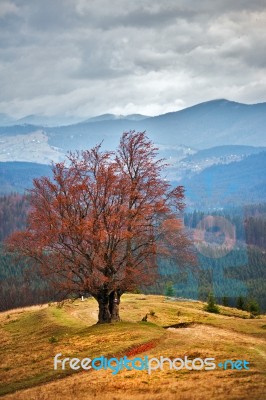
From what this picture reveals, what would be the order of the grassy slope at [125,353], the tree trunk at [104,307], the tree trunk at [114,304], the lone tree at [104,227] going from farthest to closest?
the tree trunk at [114,304] → the tree trunk at [104,307] → the lone tree at [104,227] → the grassy slope at [125,353]

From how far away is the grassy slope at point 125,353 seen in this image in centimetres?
2491

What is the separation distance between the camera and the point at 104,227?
42.7 meters

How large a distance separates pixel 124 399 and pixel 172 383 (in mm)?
2960

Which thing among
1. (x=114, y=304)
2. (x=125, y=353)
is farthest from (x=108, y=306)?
(x=125, y=353)

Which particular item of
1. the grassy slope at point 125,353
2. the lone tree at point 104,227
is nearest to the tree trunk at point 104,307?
the lone tree at point 104,227

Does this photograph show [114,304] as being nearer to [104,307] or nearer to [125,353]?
[104,307]

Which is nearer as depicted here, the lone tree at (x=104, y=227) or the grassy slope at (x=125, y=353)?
the grassy slope at (x=125, y=353)

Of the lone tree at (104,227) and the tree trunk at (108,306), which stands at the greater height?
the lone tree at (104,227)

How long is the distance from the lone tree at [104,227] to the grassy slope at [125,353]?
14.0 ft

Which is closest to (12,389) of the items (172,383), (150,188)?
(172,383)

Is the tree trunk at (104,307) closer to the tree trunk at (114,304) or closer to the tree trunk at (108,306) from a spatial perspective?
the tree trunk at (108,306)

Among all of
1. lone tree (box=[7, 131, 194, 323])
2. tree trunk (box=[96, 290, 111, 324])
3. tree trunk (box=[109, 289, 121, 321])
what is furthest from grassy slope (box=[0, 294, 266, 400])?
lone tree (box=[7, 131, 194, 323])

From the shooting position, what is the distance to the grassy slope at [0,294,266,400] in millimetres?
24906

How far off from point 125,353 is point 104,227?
12716 mm
